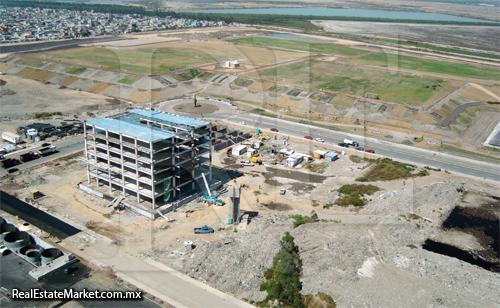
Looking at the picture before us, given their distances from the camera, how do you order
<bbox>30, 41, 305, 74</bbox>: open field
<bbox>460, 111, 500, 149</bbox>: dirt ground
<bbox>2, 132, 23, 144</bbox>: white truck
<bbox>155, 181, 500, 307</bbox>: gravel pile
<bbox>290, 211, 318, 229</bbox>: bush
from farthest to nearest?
<bbox>30, 41, 305, 74</bbox>: open field, <bbox>460, 111, 500, 149</bbox>: dirt ground, <bbox>2, 132, 23, 144</bbox>: white truck, <bbox>290, 211, 318, 229</bbox>: bush, <bbox>155, 181, 500, 307</bbox>: gravel pile

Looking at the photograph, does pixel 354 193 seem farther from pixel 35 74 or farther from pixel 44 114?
pixel 35 74

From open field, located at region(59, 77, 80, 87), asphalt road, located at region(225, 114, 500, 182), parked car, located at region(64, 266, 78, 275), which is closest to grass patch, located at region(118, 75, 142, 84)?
open field, located at region(59, 77, 80, 87)

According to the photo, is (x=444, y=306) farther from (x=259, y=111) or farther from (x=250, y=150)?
(x=259, y=111)

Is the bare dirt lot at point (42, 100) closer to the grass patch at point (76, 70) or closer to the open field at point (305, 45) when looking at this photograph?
the grass patch at point (76, 70)

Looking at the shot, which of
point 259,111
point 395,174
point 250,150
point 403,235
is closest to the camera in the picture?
point 403,235

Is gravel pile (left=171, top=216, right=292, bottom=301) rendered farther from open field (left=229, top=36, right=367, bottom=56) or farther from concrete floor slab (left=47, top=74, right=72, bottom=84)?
open field (left=229, top=36, right=367, bottom=56)

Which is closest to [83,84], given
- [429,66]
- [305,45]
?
[305,45]

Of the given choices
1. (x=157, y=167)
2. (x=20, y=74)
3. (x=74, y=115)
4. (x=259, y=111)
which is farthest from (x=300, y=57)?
(x=157, y=167)

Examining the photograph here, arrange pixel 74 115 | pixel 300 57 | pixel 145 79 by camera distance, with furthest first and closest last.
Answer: pixel 300 57 → pixel 145 79 → pixel 74 115

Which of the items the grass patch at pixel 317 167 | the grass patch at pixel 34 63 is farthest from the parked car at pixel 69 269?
the grass patch at pixel 34 63
